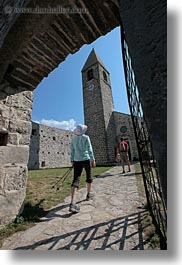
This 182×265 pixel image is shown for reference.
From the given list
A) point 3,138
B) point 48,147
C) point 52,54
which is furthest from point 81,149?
point 48,147

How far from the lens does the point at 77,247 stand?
5.18 feet

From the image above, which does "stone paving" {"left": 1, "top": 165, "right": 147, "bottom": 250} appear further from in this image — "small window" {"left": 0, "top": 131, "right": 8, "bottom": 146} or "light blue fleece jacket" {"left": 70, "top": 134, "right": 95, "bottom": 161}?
"small window" {"left": 0, "top": 131, "right": 8, "bottom": 146}

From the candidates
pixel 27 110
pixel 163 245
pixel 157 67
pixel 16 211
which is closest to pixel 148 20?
pixel 157 67

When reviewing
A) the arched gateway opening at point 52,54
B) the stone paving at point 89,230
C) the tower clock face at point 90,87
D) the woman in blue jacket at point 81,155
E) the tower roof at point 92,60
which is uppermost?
the tower roof at point 92,60

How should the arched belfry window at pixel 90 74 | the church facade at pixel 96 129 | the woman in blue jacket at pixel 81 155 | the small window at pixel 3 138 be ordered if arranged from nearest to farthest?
the small window at pixel 3 138 < the woman in blue jacket at pixel 81 155 < the church facade at pixel 96 129 < the arched belfry window at pixel 90 74

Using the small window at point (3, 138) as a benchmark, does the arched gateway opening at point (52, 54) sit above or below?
above

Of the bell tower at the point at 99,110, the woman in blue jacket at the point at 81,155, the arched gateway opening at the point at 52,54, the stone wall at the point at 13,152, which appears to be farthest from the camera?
the bell tower at the point at 99,110

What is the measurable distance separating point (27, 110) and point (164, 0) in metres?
2.49

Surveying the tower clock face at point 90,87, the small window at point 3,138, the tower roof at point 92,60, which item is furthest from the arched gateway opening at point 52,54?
the tower roof at point 92,60

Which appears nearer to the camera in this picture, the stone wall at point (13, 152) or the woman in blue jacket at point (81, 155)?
the stone wall at point (13, 152)

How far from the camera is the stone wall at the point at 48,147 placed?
17.4 m

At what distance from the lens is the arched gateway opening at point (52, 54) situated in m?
0.79

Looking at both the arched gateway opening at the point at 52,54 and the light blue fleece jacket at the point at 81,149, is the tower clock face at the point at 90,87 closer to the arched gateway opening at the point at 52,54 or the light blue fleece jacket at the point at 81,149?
the light blue fleece jacket at the point at 81,149

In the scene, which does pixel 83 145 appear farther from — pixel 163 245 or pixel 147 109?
pixel 147 109
